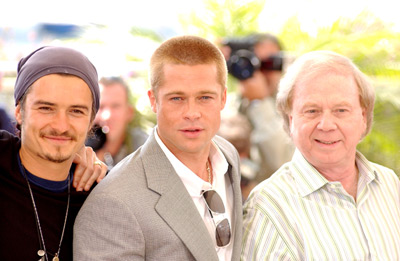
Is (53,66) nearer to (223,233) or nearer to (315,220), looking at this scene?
(223,233)

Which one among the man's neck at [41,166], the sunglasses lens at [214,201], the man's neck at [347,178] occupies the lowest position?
the sunglasses lens at [214,201]

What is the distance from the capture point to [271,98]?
4.17 meters

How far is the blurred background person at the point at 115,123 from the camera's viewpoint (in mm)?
3676

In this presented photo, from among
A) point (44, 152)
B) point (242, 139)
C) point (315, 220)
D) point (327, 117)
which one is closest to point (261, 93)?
point (242, 139)

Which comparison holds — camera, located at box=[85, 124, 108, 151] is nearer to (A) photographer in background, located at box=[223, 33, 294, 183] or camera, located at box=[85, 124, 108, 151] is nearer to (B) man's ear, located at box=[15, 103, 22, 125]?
(A) photographer in background, located at box=[223, 33, 294, 183]

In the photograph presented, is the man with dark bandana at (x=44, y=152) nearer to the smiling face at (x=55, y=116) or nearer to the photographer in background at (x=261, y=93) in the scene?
the smiling face at (x=55, y=116)

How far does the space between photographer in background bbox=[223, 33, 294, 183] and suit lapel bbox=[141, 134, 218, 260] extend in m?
2.03

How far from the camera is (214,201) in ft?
7.01

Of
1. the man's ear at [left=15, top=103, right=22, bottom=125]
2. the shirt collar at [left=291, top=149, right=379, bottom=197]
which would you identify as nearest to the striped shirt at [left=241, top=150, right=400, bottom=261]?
the shirt collar at [left=291, top=149, right=379, bottom=197]

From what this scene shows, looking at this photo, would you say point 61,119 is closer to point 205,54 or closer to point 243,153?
point 205,54

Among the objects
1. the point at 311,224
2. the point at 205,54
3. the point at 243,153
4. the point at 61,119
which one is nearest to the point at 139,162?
the point at 61,119

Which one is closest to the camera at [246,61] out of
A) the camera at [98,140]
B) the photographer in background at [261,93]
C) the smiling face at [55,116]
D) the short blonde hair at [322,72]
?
the photographer in background at [261,93]

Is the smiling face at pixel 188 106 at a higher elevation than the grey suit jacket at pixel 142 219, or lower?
higher

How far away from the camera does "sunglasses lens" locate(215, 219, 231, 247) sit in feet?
6.82
